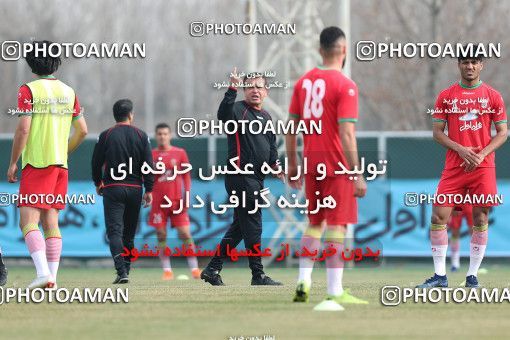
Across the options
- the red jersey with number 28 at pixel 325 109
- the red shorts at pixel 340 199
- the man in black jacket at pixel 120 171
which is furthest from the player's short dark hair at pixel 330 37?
the man in black jacket at pixel 120 171

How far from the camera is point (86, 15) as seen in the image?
57.9 metres

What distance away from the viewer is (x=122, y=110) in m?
14.7

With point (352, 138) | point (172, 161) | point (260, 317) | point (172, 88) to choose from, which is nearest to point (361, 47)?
point (172, 161)

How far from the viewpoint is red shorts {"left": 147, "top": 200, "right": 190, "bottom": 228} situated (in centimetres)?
1809

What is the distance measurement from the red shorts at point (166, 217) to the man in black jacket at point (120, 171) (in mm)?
3164

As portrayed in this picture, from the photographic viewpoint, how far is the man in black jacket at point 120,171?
48.1 feet

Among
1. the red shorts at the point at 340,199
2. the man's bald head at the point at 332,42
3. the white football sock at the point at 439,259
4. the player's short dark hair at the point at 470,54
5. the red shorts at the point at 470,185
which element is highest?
the player's short dark hair at the point at 470,54

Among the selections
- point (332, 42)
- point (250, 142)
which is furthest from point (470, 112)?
point (332, 42)

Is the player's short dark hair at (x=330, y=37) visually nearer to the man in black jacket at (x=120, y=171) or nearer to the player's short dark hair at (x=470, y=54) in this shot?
the player's short dark hair at (x=470, y=54)

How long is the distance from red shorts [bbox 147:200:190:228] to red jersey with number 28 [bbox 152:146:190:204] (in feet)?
0.62

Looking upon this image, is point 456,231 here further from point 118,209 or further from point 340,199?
point 340,199

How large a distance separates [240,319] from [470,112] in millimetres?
4174

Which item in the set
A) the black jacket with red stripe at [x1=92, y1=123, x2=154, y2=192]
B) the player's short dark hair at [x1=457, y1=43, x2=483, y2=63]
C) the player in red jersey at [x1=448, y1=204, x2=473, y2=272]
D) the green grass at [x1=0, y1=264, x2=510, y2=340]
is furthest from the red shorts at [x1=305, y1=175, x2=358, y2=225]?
the player in red jersey at [x1=448, y1=204, x2=473, y2=272]

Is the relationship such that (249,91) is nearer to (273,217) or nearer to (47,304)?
(47,304)
